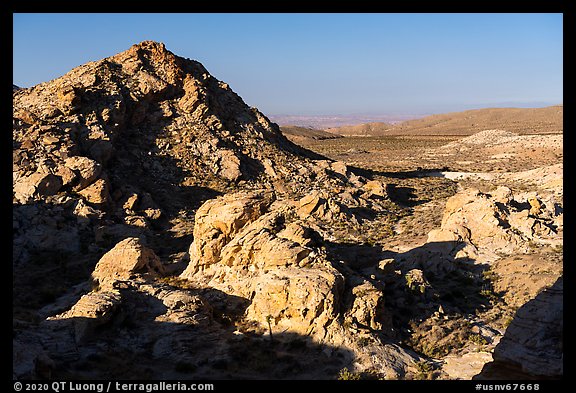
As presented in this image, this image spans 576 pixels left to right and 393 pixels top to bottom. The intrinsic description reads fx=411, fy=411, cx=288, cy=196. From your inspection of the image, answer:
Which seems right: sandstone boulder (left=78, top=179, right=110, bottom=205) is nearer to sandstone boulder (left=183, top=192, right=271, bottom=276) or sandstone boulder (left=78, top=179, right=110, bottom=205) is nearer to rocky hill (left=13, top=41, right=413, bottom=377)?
rocky hill (left=13, top=41, right=413, bottom=377)

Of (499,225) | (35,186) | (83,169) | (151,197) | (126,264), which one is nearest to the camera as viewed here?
(126,264)

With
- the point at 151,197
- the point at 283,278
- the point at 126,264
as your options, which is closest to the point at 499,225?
the point at 283,278

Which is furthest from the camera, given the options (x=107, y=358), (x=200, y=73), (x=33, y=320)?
(x=200, y=73)

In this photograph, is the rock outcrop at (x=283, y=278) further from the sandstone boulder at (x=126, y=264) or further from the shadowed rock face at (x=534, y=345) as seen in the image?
the shadowed rock face at (x=534, y=345)

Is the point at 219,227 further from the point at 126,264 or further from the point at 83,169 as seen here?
the point at 83,169

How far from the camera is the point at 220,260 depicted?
18469 millimetres

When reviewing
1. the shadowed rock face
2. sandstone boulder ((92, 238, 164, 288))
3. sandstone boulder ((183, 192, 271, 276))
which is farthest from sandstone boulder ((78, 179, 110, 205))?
the shadowed rock face

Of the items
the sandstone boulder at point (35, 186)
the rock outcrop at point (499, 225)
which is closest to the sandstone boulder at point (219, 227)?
the rock outcrop at point (499, 225)

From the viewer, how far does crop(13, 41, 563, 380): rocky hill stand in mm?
12812

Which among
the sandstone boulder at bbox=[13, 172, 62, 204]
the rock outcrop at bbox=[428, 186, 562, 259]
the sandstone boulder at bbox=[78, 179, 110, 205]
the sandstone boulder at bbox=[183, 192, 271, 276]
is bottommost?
the rock outcrop at bbox=[428, 186, 562, 259]
